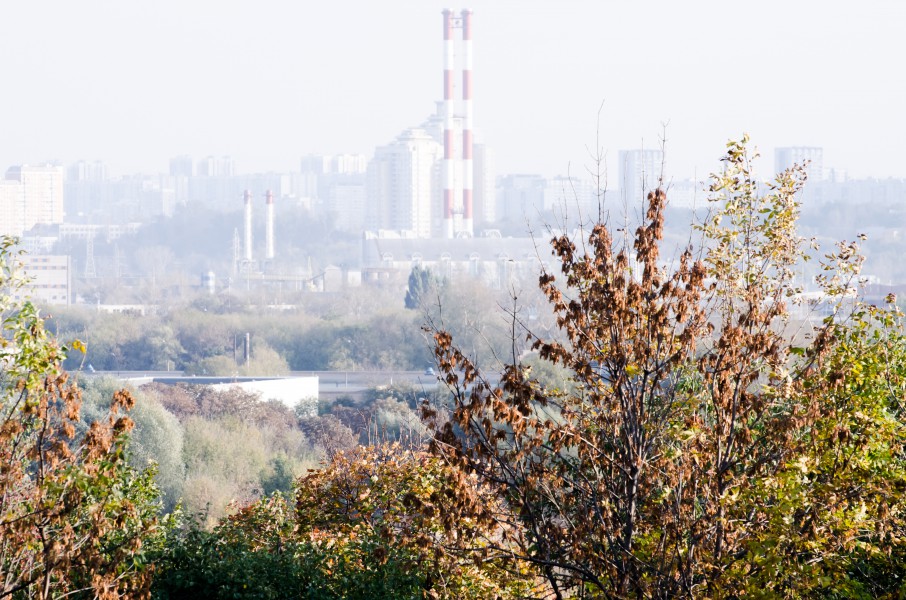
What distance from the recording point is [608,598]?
4.16 m

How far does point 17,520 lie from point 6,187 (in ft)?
350

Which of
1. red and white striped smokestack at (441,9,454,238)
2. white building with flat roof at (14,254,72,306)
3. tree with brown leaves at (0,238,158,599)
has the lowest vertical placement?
white building with flat roof at (14,254,72,306)

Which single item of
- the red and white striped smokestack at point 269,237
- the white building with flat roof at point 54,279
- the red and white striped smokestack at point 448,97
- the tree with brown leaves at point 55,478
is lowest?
the white building with flat roof at point 54,279

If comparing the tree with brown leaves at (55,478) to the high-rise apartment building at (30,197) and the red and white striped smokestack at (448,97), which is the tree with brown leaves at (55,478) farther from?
the high-rise apartment building at (30,197)

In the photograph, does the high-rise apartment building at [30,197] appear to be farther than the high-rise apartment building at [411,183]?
No

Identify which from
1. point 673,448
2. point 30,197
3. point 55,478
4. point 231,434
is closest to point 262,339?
point 231,434

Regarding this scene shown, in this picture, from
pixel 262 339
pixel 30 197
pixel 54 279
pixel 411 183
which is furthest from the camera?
pixel 30 197

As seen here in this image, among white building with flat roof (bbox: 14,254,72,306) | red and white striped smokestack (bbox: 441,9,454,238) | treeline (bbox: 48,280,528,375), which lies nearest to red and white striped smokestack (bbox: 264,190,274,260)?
white building with flat roof (bbox: 14,254,72,306)

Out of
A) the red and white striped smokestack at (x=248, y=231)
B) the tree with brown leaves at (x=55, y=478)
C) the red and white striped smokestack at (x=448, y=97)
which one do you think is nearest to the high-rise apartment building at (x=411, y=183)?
the red and white striped smokestack at (x=248, y=231)

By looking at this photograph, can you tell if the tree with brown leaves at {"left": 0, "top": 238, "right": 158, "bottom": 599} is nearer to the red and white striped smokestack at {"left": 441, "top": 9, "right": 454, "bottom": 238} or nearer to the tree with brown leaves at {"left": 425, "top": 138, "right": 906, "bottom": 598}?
the tree with brown leaves at {"left": 425, "top": 138, "right": 906, "bottom": 598}

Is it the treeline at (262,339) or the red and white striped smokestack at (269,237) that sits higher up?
the red and white striped smokestack at (269,237)

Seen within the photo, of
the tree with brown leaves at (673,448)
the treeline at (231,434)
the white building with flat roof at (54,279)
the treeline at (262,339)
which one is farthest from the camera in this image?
the white building with flat roof at (54,279)

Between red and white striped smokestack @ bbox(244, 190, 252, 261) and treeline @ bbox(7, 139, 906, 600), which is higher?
treeline @ bbox(7, 139, 906, 600)

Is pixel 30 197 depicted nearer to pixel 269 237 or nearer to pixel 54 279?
pixel 269 237
